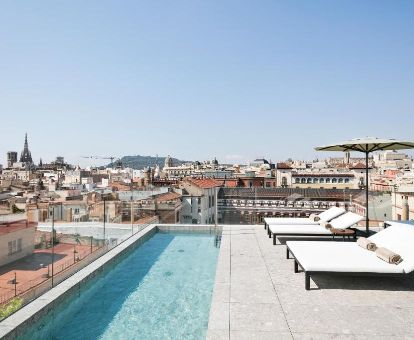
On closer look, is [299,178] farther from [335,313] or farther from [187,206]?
[335,313]

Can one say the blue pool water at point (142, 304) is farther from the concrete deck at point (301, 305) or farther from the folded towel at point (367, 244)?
the folded towel at point (367, 244)

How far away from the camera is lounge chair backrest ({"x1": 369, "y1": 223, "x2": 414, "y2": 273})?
5.78m

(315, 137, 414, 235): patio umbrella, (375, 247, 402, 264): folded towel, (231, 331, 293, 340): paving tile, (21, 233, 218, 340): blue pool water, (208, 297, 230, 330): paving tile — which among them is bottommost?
(21, 233, 218, 340): blue pool water

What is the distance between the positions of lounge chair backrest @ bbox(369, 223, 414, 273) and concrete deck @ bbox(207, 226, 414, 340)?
1.36 feet

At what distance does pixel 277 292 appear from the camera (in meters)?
5.59

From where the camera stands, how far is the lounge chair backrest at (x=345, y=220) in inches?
351

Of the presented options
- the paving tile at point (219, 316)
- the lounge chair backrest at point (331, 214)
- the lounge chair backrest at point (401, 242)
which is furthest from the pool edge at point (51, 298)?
the lounge chair backrest at point (331, 214)

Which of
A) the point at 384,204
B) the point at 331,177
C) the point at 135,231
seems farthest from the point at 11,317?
the point at 331,177

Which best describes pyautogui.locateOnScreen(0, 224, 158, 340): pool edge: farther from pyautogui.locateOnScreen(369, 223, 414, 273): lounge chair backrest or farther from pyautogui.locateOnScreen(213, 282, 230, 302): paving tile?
pyautogui.locateOnScreen(369, 223, 414, 273): lounge chair backrest

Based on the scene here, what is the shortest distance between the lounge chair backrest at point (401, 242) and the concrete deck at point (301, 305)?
1.36 ft

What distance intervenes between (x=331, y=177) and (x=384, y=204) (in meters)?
46.0

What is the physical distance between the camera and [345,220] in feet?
30.3

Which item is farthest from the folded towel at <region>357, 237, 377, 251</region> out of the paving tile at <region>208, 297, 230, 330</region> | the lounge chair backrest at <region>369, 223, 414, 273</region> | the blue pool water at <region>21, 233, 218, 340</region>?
the paving tile at <region>208, 297, 230, 330</region>

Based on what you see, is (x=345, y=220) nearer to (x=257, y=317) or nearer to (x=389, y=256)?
(x=389, y=256)
